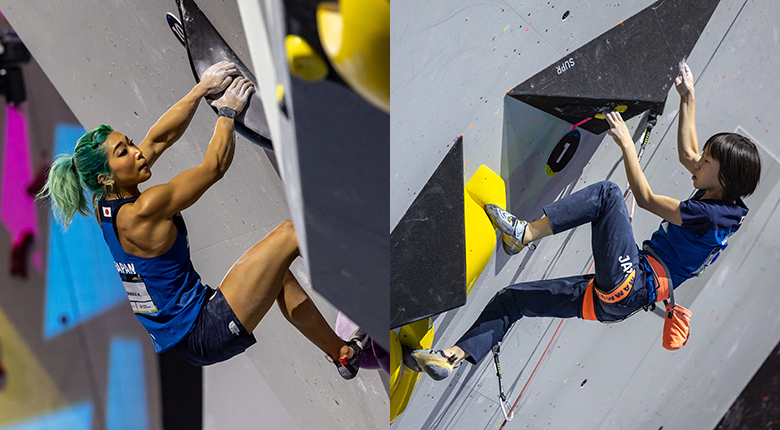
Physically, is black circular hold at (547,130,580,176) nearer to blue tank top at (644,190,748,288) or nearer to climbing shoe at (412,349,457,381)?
blue tank top at (644,190,748,288)

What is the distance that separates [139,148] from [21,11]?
0.47 meters

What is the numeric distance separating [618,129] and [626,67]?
0.58ft

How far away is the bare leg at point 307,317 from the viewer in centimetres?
136

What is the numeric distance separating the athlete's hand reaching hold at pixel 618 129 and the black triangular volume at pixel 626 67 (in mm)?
34

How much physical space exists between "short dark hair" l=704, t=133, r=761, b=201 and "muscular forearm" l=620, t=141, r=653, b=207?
0.23 metres

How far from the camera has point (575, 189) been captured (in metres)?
1.90

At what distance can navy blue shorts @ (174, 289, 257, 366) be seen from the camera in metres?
1.29

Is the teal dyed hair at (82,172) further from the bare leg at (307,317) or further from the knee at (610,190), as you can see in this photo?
the knee at (610,190)

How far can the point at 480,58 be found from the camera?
1.53m

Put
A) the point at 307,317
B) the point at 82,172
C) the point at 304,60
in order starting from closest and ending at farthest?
the point at 304,60 → the point at 82,172 → the point at 307,317

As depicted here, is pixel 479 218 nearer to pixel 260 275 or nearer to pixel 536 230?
pixel 536 230

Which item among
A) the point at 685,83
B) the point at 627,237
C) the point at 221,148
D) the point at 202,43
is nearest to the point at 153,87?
the point at 202,43

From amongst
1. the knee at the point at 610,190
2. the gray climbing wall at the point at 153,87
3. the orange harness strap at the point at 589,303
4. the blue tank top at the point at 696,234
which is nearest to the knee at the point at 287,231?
the gray climbing wall at the point at 153,87

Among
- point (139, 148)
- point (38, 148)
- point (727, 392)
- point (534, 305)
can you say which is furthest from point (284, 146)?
point (727, 392)
